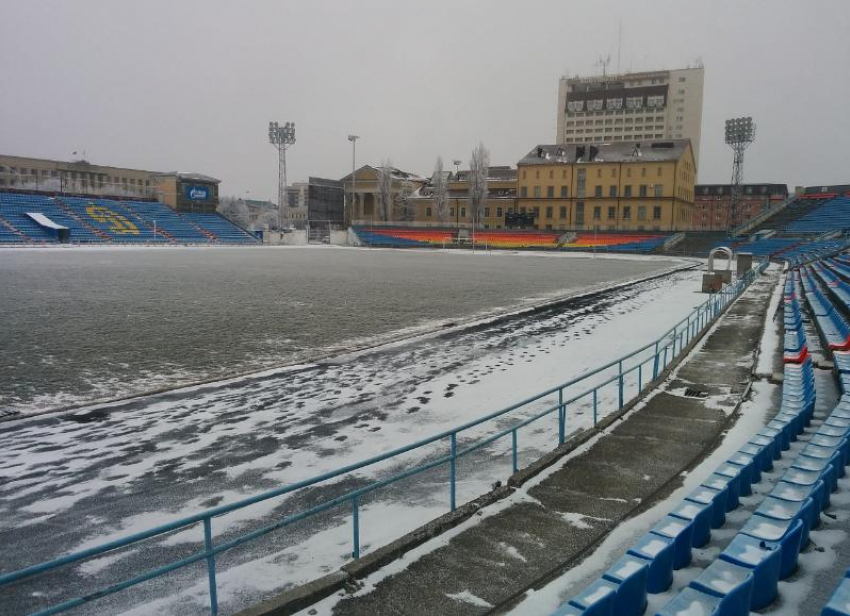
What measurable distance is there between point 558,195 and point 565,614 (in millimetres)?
→ 99504

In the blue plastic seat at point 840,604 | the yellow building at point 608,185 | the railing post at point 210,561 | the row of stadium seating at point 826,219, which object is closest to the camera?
the blue plastic seat at point 840,604

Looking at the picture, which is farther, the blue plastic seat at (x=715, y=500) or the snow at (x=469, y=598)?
the blue plastic seat at (x=715, y=500)

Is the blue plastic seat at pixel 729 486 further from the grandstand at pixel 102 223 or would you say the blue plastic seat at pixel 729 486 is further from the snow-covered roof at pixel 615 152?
the snow-covered roof at pixel 615 152

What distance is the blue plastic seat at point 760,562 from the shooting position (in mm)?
4309

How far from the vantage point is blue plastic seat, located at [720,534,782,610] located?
4.31 meters

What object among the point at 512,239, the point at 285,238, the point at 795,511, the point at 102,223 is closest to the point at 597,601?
the point at 795,511

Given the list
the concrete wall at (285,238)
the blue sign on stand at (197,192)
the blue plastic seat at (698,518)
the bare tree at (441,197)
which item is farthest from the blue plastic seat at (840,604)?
the bare tree at (441,197)

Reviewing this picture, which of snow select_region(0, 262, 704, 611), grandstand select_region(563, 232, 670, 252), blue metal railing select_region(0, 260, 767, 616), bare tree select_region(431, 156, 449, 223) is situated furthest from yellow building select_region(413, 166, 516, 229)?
snow select_region(0, 262, 704, 611)

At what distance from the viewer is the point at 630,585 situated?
424cm

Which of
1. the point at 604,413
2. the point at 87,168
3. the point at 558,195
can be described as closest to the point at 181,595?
the point at 604,413

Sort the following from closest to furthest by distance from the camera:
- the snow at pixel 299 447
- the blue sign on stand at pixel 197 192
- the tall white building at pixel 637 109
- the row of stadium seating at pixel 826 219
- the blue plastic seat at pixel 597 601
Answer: the blue plastic seat at pixel 597 601, the snow at pixel 299 447, the row of stadium seating at pixel 826 219, the blue sign on stand at pixel 197 192, the tall white building at pixel 637 109

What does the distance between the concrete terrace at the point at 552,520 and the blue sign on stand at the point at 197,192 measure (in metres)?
88.4

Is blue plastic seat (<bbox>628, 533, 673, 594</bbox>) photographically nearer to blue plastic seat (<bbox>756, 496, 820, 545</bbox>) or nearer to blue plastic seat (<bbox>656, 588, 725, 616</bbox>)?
blue plastic seat (<bbox>656, 588, 725, 616</bbox>)

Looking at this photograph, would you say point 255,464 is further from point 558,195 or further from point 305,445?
point 558,195
